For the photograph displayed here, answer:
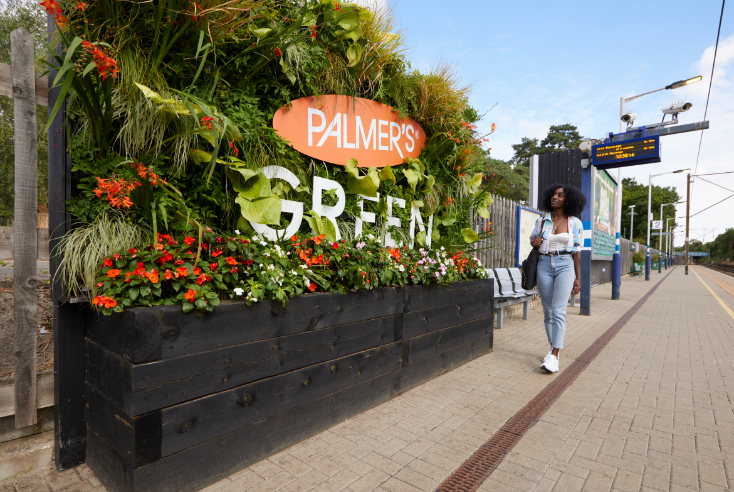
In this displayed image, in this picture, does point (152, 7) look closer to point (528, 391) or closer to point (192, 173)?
point (192, 173)

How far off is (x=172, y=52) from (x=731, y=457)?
13.7 ft

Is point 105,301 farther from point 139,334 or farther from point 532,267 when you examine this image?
point 532,267

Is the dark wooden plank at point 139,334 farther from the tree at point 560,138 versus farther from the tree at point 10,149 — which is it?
the tree at point 560,138

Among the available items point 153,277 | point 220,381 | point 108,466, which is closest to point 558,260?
point 220,381

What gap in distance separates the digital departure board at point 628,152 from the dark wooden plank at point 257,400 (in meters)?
7.60

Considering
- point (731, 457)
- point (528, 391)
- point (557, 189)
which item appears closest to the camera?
point (731, 457)

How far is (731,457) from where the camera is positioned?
2434 mm

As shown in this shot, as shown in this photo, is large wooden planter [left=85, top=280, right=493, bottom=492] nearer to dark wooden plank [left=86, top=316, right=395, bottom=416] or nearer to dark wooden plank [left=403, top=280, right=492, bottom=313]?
dark wooden plank [left=86, top=316, right=395, bottom=416]

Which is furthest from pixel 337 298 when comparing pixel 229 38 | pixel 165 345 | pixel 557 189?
pixel 557 189

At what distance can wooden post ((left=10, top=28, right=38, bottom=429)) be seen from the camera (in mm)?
2129

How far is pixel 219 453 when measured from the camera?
205 cm

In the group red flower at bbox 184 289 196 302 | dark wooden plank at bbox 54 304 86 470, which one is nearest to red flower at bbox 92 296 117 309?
red flower at bbox 184 289 196 302

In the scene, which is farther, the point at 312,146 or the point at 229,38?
the point at 312,146

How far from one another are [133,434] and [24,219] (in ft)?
4.38
